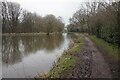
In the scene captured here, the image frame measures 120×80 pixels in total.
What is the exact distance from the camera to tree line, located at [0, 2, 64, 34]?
7281cm

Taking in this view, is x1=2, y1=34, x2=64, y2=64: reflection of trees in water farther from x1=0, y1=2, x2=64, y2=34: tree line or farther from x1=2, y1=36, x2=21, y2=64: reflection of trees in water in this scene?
x1=0, y1=2, x2=64, y2=34: tree line

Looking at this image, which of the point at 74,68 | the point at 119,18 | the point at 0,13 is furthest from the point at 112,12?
the point at 0,13

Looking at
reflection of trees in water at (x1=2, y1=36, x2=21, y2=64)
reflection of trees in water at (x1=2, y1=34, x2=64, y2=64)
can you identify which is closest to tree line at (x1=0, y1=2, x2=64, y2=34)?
reflection of trees in water at (x1=2, y1=34, x2=64, y2=64)

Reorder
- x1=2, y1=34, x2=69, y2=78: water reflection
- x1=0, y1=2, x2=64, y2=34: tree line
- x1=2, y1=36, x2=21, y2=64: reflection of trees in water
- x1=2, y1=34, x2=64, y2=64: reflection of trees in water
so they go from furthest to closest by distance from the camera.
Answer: x1=0, y1=2, x2=64, y2=34: tree line, x1=2, y1=34, x2=64, y2=64: reflection of trees in water, x1=2, y1=36, x2=21, y2=64: reflection of trees in water, x1=2, y1=34, x2=69, y2=78: water reflection

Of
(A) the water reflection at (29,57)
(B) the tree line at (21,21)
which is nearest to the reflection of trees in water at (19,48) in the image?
(A) the water reflection at (29,57)

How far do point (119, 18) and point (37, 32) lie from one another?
236 feet

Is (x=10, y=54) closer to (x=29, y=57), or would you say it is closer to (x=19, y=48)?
(x=29, y=57)

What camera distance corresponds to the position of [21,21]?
266ft

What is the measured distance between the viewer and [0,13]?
69250 millimetres

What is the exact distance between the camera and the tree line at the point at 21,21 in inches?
2867

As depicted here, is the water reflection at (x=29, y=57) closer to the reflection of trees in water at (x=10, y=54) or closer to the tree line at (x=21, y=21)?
the reflection of trees in water at (x=10, y=54)

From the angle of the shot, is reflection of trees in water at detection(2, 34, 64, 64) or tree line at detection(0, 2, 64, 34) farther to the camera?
tree line at detection(0, 2, 64, 34)

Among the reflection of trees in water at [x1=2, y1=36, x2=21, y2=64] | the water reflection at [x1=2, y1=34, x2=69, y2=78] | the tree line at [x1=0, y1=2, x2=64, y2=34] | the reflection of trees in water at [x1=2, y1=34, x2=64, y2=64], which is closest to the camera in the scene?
the water reflection at [x1=2, y1=34, x2=69, y2=78]

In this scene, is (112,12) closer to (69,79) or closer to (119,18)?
A: (119,18)
